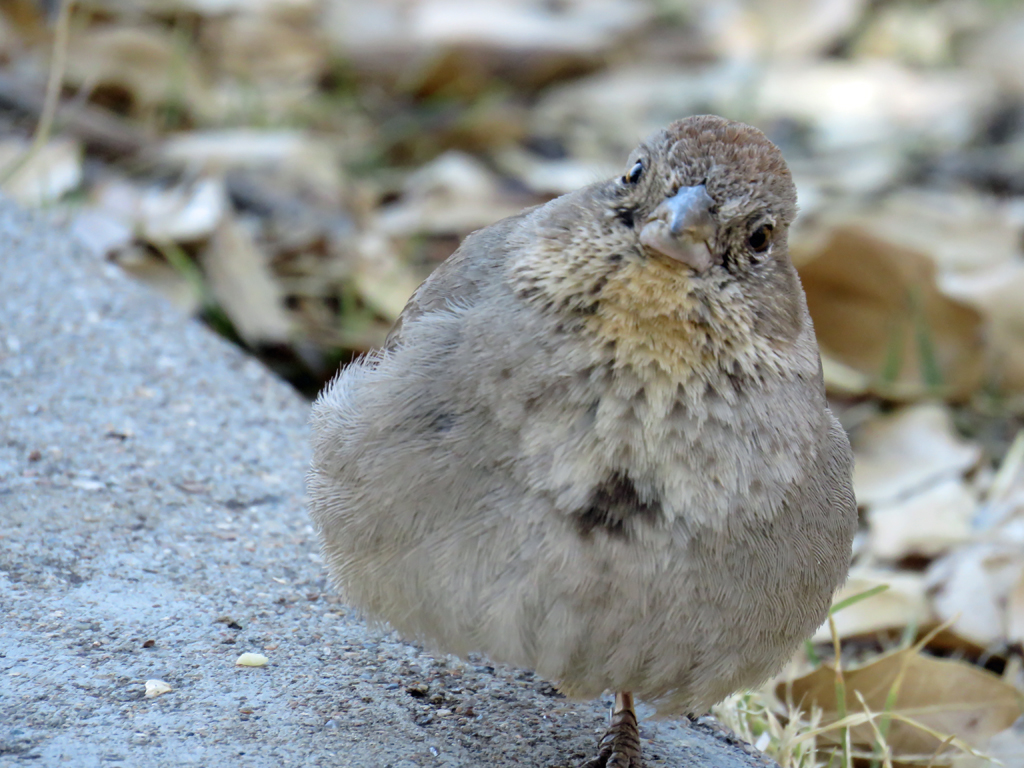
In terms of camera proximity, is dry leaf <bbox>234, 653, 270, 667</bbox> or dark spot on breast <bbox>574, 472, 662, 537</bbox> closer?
dark spot on breast <bbox>574, 472, 662, 537</bbox>

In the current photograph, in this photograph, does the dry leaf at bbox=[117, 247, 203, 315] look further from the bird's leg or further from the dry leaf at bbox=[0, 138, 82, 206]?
the bird's leg

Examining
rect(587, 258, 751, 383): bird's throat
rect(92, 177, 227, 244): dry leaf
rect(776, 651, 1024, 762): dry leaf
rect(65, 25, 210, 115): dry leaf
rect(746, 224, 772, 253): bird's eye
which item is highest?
rect(746, 224, 772, 253): bird's eye

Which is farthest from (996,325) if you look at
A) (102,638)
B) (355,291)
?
(102,638)

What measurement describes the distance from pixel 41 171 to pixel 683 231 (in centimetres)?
322

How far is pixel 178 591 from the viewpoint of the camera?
2977 millimetres

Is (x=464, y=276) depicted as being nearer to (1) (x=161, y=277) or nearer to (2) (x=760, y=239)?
(2) (x=760, y=239)

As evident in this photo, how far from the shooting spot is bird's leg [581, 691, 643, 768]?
2834 mm

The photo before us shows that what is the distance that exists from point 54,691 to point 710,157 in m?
1.60

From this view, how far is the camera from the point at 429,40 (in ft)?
21.6

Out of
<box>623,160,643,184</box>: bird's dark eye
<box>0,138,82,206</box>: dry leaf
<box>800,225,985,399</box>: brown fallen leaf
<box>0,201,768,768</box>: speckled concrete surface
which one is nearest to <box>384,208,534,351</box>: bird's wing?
<box>623,160,643,184</box>: bird's dark eye

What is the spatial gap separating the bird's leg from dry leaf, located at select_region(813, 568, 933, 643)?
43.5 inches

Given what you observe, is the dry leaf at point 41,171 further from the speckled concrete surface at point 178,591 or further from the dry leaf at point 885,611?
the dry leaf at point 885,611

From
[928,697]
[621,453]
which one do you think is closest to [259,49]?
[928,697]

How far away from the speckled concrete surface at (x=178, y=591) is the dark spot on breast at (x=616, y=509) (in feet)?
1.95
